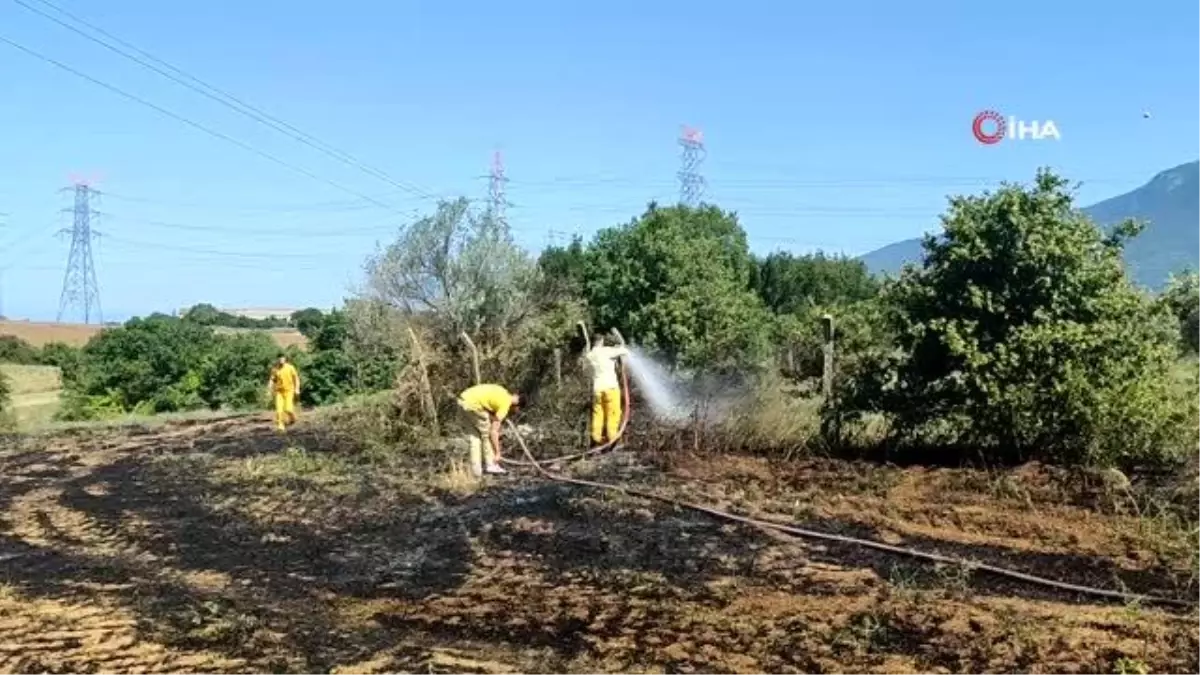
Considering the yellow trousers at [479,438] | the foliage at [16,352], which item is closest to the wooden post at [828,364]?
the yellow trousers at [479,438]

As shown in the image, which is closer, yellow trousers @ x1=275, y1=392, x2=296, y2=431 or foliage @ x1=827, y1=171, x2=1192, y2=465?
foliage @ x1=827, y1=171, x2=1192, y2=465

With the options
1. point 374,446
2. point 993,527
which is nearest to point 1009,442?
point 993,527

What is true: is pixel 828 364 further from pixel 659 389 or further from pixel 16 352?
pixel 16 352

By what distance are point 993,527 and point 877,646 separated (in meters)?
3.79

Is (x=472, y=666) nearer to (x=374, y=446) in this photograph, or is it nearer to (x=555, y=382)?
(x=374, y=446)

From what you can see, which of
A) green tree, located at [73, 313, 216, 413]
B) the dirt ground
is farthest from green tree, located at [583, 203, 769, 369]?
green tree, located at [73, 313, 216, 413]

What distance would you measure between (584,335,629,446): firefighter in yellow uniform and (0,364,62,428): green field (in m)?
37.7

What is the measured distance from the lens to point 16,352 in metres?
66.0

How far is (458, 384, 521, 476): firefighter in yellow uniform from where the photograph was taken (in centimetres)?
1304

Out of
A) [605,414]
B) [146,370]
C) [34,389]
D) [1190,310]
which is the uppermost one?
[1190,310]

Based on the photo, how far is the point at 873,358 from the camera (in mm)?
13438

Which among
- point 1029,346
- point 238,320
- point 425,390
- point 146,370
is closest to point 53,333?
point 238,320

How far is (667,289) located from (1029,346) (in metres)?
15.7

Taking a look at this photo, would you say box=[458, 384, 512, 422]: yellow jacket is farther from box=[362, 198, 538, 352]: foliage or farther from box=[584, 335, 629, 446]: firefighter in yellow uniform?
box=[362, 198, 538, 352]: foliage
